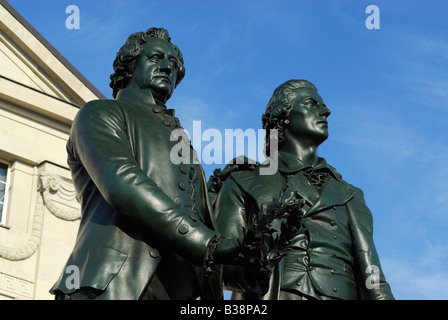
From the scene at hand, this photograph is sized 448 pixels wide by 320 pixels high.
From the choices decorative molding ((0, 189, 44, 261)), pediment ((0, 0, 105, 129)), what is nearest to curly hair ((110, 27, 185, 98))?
decorative molding ((0, 189, 44, 261))

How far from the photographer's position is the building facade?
28406 millimetres

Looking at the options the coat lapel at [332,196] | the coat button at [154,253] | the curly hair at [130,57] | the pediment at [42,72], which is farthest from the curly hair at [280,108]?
the pediment at [42,72]

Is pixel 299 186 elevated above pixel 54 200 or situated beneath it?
situated beneath

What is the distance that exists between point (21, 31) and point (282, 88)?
22.3 metres

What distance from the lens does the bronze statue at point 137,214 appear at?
7.43 m

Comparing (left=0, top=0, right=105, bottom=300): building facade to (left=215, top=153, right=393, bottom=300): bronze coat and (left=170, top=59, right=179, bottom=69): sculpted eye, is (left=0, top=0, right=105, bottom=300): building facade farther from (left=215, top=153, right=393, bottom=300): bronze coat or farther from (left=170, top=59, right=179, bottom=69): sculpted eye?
(left=170, top=59, right=179, bottom=69): sculpted eye

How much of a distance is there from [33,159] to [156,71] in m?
21.3

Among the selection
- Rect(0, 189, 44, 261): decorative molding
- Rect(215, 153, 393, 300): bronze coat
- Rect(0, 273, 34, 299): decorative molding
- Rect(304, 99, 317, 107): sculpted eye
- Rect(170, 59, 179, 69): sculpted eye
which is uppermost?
Rect(0, 189, 44, 261): decorative molding

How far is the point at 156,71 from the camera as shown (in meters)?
8.84

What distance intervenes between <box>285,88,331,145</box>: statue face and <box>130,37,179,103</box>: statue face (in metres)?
1.64

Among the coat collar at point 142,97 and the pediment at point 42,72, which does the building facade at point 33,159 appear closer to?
the pediment at point 42,72

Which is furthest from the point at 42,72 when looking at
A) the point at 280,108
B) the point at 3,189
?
the point at 280,108

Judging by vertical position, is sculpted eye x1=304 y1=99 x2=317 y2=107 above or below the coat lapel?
above

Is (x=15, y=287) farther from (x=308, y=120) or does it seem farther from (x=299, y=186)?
(x=299, y=186)
